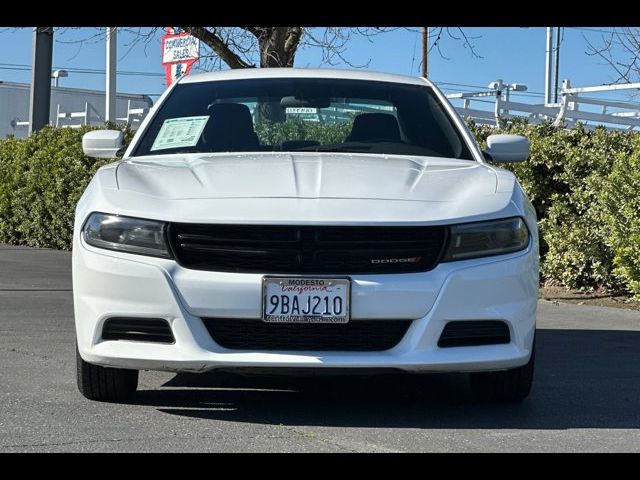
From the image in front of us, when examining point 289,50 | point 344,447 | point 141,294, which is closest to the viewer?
point 344,447

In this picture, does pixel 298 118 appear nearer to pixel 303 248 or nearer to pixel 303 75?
pixel 303 75

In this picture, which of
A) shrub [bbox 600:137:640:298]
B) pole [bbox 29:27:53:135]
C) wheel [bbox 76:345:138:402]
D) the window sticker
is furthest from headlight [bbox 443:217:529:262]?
pole [bbox 29:27:53:135]

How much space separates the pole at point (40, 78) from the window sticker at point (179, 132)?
41.5 ft

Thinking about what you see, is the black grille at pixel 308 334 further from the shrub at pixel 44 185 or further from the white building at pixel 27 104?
the white building at pixel 27 104

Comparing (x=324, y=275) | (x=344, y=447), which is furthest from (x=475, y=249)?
(x=344, y=447)

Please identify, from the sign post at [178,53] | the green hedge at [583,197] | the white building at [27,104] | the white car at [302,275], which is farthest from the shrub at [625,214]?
the white building at [27,104]

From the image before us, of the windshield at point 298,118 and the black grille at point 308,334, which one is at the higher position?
the windshield at point 298,118

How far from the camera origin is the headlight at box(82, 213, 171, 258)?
4973 millimetres

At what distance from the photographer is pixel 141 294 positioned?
4.95 m

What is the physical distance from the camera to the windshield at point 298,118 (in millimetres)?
6367

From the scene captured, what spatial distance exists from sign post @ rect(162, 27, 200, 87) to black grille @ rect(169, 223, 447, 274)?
34.7 ft

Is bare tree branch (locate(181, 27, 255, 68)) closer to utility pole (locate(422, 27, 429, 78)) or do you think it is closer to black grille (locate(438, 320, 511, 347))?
utility pole (locate(422, 27, 429, 78))
